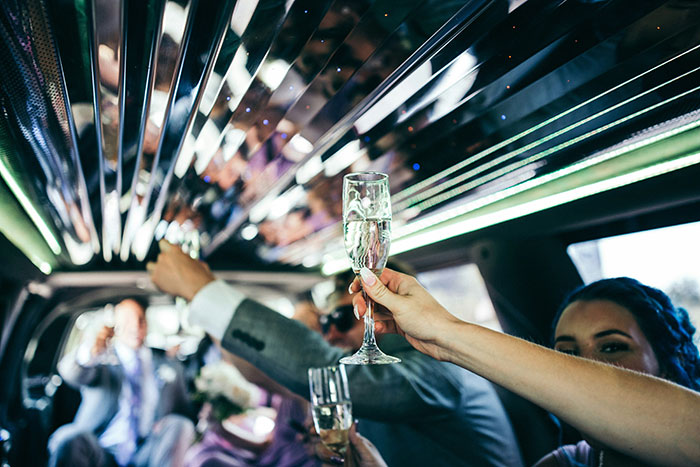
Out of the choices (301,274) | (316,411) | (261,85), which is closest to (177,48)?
(261,85)

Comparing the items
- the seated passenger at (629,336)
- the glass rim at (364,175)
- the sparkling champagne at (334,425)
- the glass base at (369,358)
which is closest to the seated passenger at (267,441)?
the sparkling champagne at (334,425)

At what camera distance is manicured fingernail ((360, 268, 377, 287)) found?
1.08 metres

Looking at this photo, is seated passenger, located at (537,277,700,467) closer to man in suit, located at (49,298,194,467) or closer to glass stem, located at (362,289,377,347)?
glass stem, located at (362,289,377,347)

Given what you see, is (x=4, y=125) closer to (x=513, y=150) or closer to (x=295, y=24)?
(x=295, y=24)

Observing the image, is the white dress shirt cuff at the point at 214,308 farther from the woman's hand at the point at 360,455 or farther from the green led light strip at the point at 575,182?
the green led light strip at the point at 575,182

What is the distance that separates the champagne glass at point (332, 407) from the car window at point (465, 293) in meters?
0.93

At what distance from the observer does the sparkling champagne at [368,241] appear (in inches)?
43.6

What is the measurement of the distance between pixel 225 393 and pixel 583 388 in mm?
4163

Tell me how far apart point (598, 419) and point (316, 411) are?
1002 mm

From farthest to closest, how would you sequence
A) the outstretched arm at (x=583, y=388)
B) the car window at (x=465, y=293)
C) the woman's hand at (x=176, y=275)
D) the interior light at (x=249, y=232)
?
the interior light at (x=249, y=232)
the car window at (x=465, y=293)
the woman's hand at (x=176, y=275)
the outstretched arm at (x=583, y=388)

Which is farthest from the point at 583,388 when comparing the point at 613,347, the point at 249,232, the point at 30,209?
the point at 30,209

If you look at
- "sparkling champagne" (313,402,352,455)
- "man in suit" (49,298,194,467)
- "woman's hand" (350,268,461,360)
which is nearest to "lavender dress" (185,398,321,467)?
"man in suit" (49,298,194,467)

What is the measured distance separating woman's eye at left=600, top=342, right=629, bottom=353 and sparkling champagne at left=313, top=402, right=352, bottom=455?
3.07ft

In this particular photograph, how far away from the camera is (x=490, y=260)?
236 cm
